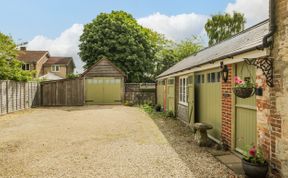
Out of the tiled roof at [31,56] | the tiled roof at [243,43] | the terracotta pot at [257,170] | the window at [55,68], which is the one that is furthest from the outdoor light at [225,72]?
the window at [55,68]

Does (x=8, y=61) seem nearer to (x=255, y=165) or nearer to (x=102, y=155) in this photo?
(x=102, y=155)

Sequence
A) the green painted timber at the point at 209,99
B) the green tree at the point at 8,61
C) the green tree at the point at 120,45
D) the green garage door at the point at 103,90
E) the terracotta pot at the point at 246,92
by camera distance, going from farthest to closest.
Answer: the green tree at the point at 120,45 < the green garage door at the point at 103,90 < the green tree at the point at 8,61 < the green painted timber at the point at 209,99 < the terracotta pot at the point at 246,92

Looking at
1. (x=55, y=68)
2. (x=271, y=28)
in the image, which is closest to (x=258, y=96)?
(x=271, y=28)

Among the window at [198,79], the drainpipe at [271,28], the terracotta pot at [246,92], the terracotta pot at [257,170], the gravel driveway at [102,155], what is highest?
the drainpipe at [271,28]

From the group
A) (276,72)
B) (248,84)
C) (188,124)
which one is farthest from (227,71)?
(188,124)

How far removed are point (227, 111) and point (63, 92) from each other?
15496 millimetres

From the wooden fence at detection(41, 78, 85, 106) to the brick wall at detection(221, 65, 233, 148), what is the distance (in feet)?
48.7

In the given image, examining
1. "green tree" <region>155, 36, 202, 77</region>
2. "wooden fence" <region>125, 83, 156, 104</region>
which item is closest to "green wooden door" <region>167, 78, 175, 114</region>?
"wooden fence" <region>125, 83, 156, 104</region>

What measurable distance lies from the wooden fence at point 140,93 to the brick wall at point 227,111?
43.5ft

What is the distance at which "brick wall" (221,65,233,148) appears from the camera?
5262 mm

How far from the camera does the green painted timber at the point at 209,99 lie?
615cm

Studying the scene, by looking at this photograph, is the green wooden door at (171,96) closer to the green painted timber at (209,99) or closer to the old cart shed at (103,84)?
the green painted timber at (209,99)

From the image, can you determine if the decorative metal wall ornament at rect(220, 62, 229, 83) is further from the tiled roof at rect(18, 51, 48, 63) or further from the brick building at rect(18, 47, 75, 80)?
the tiled roof at rect(18, 51, 48, 63)

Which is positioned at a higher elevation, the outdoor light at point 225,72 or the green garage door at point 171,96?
the outdoor light at point 225,72
